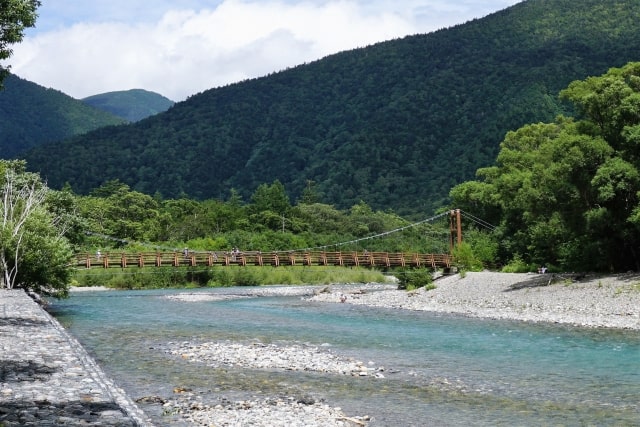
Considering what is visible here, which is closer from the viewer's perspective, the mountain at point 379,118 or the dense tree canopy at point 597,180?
the dense tree canopy at point 597,180

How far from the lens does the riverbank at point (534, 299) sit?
874 inches

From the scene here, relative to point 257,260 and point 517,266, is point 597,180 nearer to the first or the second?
point 517,266

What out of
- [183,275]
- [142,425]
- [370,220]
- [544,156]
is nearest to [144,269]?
[183,275]

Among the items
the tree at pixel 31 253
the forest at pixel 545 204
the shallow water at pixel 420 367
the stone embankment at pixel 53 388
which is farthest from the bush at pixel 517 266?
the stone embankment at pixel 53 388

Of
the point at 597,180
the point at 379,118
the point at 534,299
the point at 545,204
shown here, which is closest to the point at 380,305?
the point at 534,299

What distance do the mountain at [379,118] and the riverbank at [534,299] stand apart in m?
68.8

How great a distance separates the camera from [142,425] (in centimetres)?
711

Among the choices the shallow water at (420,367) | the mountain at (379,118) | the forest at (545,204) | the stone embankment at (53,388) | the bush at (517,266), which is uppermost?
the mountain at (379,118)

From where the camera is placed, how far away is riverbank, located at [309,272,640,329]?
22203 mm

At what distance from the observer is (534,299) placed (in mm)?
26234

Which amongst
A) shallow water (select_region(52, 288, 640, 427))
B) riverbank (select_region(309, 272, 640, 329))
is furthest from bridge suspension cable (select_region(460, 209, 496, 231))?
shallow water (select_region(52, 288, 640, 427))

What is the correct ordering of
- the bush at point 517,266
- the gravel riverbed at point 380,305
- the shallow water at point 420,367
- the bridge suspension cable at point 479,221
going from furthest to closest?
1. the bridge suspension cable at point 479,221
2. the bush at point 517,266
3. the shallow water at point 420,367
4. the gravel riverbed at point 380,305

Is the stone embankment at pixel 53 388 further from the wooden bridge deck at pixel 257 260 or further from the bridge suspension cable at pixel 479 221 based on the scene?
the bridge suspension cable at pixel 479 221

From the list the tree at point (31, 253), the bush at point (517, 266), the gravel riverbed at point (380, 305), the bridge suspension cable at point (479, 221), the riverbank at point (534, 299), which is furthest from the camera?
the bridge suspension cable at point (479, 221)
